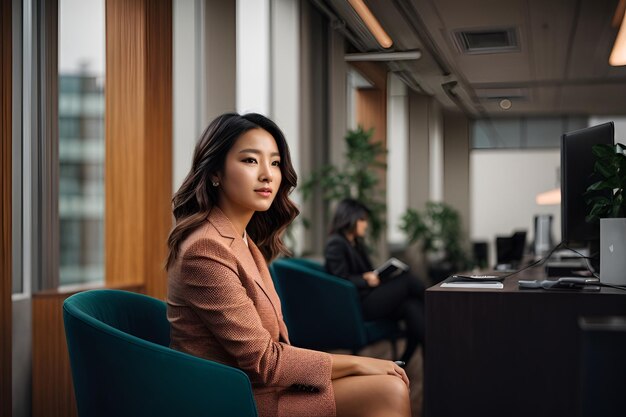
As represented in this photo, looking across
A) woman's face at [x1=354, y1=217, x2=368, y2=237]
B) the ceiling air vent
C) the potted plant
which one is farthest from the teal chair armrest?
the potted plant

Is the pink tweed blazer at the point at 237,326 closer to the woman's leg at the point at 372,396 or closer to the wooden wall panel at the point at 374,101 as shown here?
the woman's leg at the point at 372,396

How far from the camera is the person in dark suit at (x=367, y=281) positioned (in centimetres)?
438

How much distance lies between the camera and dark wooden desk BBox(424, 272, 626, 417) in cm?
214

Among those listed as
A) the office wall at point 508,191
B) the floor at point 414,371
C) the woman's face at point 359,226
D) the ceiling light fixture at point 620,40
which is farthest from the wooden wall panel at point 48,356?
the office wall at point 508,191

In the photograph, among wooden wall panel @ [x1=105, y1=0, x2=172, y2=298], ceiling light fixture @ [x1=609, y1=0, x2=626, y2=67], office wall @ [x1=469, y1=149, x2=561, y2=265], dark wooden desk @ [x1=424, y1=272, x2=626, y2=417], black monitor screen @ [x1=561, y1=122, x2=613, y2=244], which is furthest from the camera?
office wall @ [x1=469, y1=149, x2=561, y2=265]

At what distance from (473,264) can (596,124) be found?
560 centimetres

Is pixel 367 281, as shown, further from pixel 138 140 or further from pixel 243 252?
pixel 243 252

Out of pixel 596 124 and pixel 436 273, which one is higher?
pixel 596 124

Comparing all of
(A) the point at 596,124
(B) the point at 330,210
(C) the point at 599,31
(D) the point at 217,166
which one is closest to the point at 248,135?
(D) the point at 217,166

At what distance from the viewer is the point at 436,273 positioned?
27.7 feet

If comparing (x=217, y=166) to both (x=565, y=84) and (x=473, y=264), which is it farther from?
(x=473, y=264)

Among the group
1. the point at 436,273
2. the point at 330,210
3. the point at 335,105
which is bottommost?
the point at 436,273

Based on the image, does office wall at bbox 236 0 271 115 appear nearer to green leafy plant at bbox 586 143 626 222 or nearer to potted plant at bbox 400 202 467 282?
potted plant at bbox 400 202 467 282

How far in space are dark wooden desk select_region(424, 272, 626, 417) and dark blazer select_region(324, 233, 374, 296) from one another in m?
2.17
